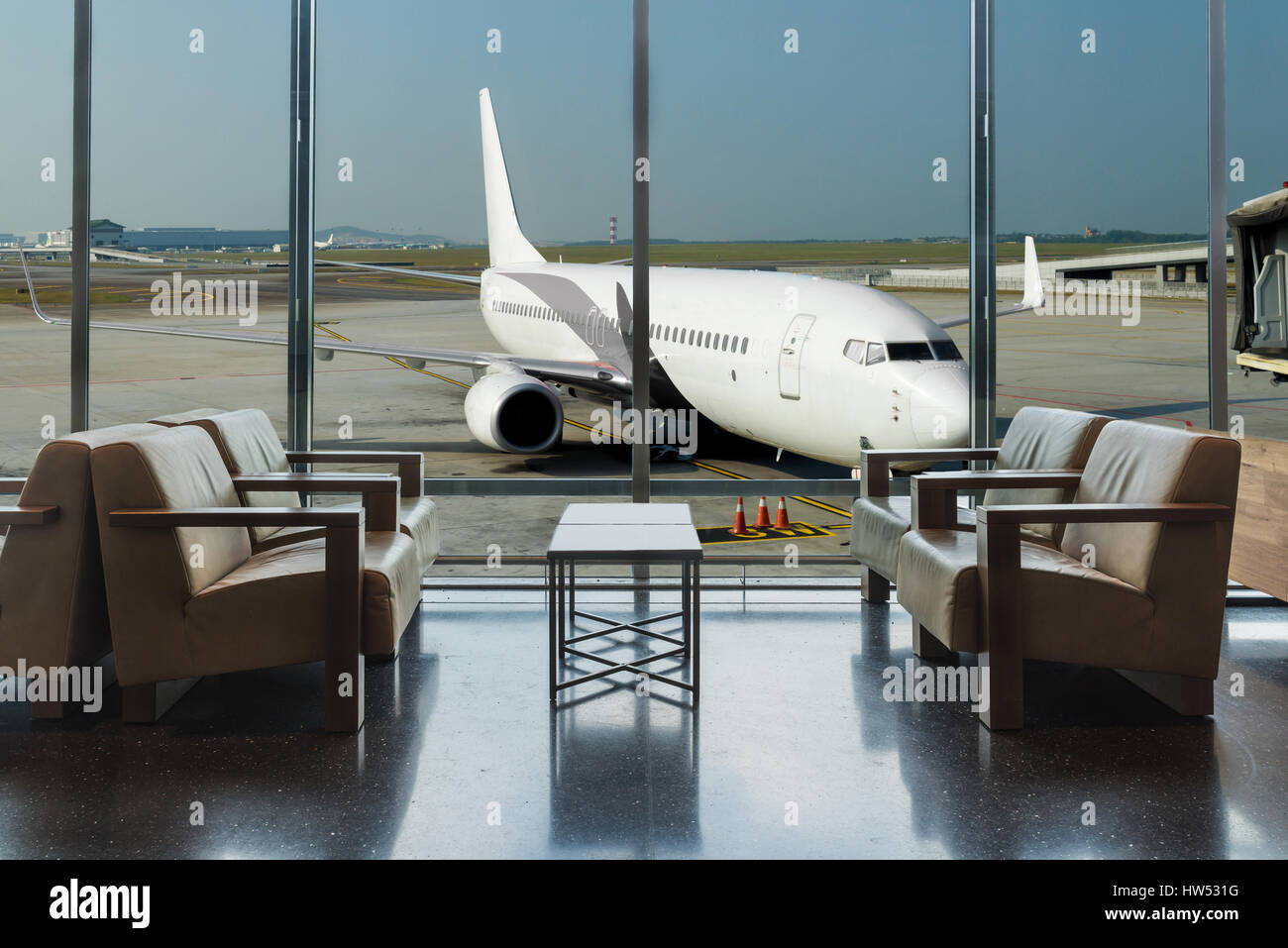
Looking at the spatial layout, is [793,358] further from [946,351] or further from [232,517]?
[232,517]

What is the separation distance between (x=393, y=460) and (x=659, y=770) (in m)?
1.98

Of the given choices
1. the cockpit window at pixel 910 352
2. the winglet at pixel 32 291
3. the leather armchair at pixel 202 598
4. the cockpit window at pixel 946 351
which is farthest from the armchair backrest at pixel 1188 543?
the winglet at pixel 32 291

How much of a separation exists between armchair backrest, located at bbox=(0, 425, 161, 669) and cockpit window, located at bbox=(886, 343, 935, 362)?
4.61 meters

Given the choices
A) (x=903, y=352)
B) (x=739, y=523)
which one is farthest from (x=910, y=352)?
(x=739, y=523)

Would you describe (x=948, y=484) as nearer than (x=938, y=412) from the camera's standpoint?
Yes

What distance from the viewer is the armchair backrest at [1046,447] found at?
Result: 326 centimetres

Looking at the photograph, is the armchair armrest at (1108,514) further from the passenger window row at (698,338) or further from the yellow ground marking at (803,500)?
the yellow ground marking at (803,500)

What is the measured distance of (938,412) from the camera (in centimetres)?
562

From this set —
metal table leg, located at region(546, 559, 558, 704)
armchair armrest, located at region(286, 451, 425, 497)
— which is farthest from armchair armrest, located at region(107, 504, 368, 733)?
armchair armrest, located at region(286, 451, 425, 497)

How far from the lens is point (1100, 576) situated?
8.66 feet

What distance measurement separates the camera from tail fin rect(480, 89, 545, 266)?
10266 mm

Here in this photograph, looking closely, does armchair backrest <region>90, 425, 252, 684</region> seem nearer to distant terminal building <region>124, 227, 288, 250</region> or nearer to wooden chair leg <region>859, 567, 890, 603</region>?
distant terminal building <region>124, 227, 288, 250</region>

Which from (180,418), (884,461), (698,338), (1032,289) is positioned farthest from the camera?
(698,338)

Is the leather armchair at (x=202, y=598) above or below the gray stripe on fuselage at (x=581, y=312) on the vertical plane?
below
